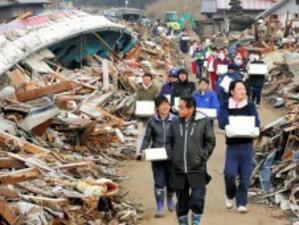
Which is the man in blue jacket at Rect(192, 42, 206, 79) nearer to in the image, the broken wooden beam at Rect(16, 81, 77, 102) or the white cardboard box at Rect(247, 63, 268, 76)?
the white cardboard box at Rect(247, 63, 268, 76)

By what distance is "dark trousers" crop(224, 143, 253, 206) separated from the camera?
1024 centimetres

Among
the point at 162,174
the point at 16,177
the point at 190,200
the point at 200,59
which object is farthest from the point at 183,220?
the point at 200,59

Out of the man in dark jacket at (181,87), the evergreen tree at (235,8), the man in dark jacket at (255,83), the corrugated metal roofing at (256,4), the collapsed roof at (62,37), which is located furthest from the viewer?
the corrugated metal roofing at (256,4)

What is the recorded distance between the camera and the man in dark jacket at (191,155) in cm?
893

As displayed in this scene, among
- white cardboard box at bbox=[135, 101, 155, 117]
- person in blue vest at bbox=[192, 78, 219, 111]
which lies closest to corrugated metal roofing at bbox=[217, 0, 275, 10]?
person in blue vest at bbox=[192, 78, 219, 111]

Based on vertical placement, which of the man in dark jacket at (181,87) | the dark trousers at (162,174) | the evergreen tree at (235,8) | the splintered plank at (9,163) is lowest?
the evergreen tree at (235,8)

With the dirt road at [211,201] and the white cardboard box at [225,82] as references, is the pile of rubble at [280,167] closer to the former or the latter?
the dirt road at [211,201]

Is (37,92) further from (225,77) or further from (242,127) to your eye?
(242,127)

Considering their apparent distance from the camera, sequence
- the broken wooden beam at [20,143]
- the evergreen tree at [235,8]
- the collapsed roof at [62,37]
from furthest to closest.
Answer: the evergreen tree at [235,8] < the collapsed roof at [62,37] < the broken wooden beam at [20,143]

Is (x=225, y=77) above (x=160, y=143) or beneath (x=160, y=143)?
above

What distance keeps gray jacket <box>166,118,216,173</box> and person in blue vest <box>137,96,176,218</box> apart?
4.13ft

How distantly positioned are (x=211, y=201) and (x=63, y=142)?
3.98 meters

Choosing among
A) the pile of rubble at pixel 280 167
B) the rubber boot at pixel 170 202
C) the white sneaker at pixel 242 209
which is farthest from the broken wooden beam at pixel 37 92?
the white sneaker at pixel 242 209

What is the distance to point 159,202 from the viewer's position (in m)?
10.5
